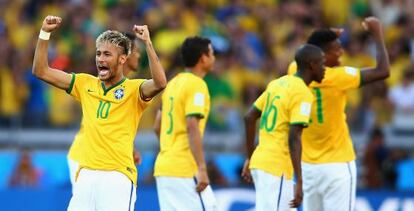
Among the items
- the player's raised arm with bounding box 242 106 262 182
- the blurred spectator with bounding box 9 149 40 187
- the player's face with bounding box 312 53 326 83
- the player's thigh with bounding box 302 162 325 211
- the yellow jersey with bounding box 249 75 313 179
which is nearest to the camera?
the yellow jersey with bounding box 249 75 313 179

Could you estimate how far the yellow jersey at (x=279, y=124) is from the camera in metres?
11.1

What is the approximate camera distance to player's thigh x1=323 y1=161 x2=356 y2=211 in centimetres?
1176

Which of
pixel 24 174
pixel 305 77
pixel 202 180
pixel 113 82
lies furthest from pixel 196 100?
pixel 24 174

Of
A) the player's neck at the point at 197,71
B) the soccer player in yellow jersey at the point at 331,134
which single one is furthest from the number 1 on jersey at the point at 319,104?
the player's neck at the point at 197,71

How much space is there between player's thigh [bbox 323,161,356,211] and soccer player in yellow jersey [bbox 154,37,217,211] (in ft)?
3.89

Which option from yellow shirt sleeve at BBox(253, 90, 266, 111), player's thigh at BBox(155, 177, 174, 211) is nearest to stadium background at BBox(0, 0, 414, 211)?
player's thigh at BBox(155, 177, 174, 211)

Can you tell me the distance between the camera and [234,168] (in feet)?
56.4

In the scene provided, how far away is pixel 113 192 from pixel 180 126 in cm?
214

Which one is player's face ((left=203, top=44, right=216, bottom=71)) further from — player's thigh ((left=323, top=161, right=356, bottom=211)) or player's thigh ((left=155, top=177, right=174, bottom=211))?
player's thigh ((left=323, top=161, right=356, bottom=211))

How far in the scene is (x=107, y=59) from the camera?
973 cm

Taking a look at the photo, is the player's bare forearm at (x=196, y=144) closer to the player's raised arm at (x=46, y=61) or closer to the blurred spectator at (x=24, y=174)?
the player's raised arm at (x=46, y=61)

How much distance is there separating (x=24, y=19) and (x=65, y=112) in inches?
131

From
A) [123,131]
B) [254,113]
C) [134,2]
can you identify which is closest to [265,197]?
[254,113]

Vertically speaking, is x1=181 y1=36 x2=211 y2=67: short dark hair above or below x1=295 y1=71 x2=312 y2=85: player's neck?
above
